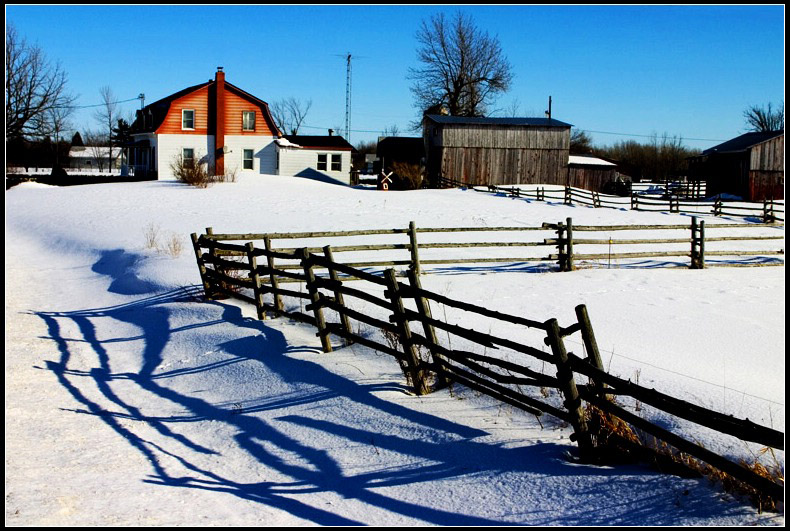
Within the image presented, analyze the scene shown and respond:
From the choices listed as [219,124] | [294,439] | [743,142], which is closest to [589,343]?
[294,439]

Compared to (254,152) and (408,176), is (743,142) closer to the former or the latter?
(408,176)

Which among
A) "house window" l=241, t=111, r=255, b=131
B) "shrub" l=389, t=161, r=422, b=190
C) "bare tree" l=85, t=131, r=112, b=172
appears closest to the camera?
"shrub" l=389, t=161, r=422, b=190

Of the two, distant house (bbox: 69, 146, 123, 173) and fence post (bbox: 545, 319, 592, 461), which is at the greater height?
distant house (bbox: 69, 146, 123, 173)

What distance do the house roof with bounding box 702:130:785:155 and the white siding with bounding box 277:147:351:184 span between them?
26.2 m

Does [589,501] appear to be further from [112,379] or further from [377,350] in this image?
[112,379]

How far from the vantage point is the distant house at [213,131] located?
50500 millimetres

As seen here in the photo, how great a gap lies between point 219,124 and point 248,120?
217cm

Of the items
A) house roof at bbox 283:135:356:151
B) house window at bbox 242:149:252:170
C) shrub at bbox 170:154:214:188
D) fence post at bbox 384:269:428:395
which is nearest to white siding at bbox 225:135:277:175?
house window at bbox 242:149:252:170

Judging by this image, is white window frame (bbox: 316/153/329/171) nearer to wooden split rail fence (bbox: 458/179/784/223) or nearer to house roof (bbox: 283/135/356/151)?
house roof (bbox: 283/135/356/151)

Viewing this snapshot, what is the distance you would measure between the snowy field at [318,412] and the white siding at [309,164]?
3723 centimetres

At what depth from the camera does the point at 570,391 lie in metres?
6.43

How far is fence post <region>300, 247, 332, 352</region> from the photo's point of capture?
33.0 ft

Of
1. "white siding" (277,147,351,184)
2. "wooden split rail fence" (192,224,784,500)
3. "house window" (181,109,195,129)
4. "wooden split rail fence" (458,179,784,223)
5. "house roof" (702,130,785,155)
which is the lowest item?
"wooden split rail fence" (192,224,784,500)

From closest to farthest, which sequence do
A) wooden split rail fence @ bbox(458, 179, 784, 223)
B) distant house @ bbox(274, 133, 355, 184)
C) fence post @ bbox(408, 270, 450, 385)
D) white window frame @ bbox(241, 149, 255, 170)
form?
fence post @ bbox(408, 270, 450, 385) < wooden split rail fence @ bbox(458, 179, 784, 223) < white window frame @ bbox(241, 149, 255, 170) < distant house @ bbox(274, 133, 355, 184)
